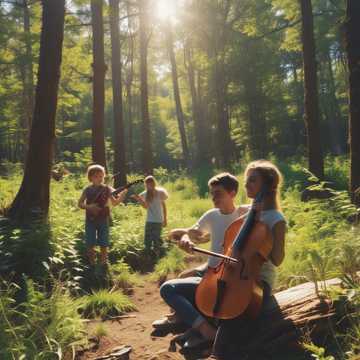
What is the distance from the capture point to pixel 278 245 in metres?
3.47

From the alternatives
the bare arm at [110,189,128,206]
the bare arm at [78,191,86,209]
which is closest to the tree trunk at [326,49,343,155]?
the bare arm at [110,189,128,206]

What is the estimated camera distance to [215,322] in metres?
4.02

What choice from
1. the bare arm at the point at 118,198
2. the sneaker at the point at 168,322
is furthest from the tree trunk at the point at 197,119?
the sneaker at the point at 168,322

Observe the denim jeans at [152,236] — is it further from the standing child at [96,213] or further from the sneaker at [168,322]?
the sneaker at [168,322]

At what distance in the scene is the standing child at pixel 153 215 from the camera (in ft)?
26.9

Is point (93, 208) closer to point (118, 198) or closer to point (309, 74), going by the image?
point (118, 198)

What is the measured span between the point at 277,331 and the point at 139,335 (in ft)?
5.47

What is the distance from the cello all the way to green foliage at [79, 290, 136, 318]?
7.34ft

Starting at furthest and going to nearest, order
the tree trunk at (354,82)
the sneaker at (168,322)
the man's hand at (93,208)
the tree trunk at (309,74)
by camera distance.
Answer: the tree trunk at (309,74) → the tree trunk at (354,82) → the man's hand at (93,208) → the sneaker at (168,322)

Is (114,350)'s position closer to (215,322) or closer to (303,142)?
(215,322)

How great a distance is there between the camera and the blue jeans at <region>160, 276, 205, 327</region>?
4.04 metres

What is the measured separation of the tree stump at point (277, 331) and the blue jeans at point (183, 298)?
577 mm

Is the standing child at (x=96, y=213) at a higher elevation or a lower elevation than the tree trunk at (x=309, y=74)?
lower

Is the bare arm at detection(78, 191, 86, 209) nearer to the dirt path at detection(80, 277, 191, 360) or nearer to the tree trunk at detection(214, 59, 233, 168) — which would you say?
the dirt path at detection(80, 277, 191, 360)
